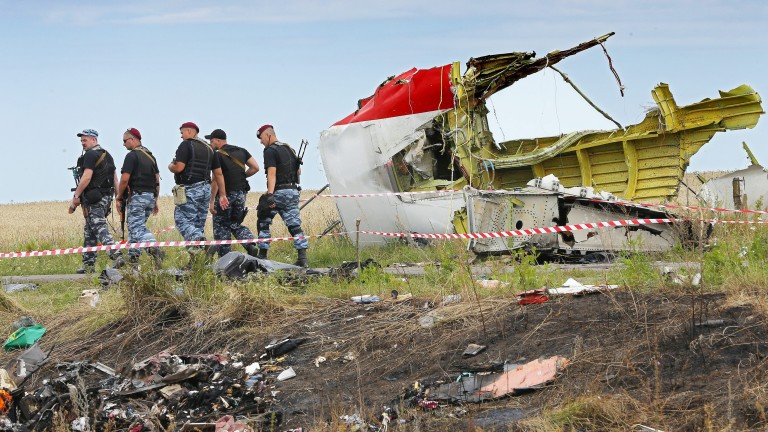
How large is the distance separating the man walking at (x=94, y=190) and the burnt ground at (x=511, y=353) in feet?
19.4

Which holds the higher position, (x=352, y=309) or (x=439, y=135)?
(x=439, y=135)

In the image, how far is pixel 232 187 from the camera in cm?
1543

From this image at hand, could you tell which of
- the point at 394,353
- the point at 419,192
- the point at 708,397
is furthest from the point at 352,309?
the point at 419,192

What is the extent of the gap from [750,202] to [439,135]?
430cm

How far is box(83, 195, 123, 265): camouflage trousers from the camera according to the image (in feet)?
50.2

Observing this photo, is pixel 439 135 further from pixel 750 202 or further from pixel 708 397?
pixel 708 397

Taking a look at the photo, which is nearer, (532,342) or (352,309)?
A: (532,342)

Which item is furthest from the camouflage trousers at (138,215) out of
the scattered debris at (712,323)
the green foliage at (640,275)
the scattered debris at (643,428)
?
the scattered debris at (643,428)

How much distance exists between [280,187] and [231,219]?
0.92 m

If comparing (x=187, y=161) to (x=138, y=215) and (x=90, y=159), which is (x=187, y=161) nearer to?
(x=138, y=215)

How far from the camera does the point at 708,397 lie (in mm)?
6039

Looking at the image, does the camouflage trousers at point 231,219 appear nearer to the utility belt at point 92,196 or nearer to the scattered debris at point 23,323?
the utility belt at point 92,196

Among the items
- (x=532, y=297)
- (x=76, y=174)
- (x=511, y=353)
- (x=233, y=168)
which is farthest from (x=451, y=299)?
(x=76, y=174)

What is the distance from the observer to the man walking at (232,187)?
15.4 meters
